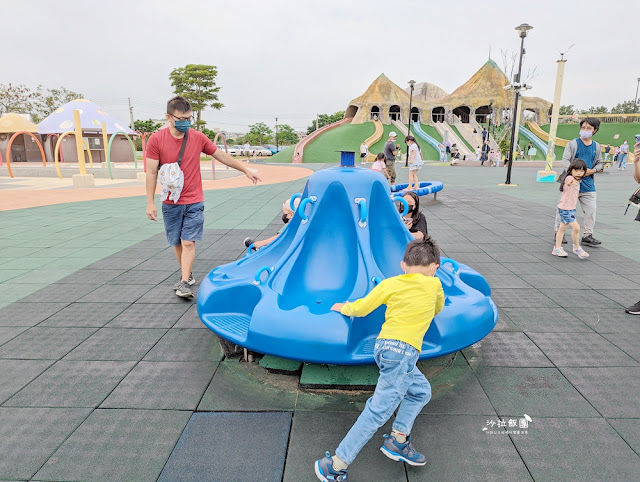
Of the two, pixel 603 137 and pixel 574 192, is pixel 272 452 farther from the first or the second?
pixel 603 137

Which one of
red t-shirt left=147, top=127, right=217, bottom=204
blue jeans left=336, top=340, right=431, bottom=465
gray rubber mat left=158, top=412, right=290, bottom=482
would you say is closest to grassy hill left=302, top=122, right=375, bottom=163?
red t-shirt left=147, top=127, right=217, bottom=204

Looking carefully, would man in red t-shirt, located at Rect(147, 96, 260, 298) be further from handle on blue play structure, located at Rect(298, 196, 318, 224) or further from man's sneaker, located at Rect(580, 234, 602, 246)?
man's sneaker, located at Rect(580, 234, 602, 246)

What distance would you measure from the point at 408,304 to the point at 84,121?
110ft

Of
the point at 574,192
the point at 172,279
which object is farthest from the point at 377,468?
the point at 574,192

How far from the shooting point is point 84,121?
96.7 feet

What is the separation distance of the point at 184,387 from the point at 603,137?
48260mm

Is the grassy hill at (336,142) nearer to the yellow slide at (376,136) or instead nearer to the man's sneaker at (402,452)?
the yellow slide at (376,136)

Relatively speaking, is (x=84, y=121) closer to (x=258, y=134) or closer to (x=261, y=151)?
(x=261, y=151)

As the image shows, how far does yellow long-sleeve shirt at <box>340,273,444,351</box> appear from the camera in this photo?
1987 millimetres

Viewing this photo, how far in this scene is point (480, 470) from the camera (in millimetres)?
2016

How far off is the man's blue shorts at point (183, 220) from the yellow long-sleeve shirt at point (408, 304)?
2.56 meters

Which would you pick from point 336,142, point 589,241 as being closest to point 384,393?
point 589,241

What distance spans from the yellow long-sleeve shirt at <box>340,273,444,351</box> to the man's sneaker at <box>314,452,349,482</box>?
637mm

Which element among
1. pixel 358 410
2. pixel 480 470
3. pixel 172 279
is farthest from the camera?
pixel 172 279
